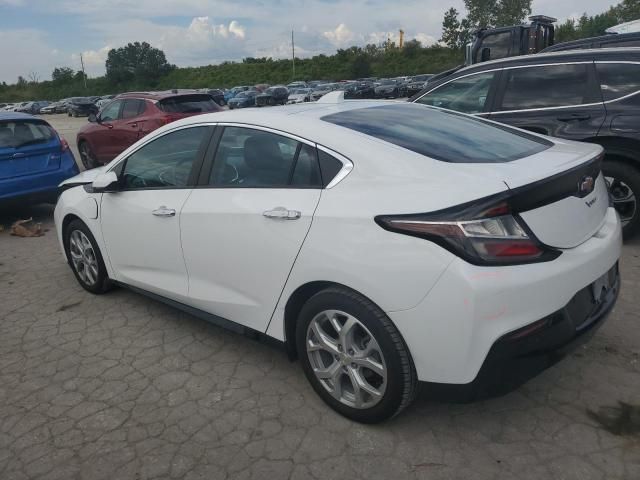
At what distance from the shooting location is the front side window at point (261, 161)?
268 centimetres

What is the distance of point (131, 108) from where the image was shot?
10.5m

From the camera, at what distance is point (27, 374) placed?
3.28 meters

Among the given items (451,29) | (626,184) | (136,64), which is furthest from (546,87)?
(136,64)

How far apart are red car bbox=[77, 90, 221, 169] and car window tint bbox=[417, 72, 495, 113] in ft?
18.0

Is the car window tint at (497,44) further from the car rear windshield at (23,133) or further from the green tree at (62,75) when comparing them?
the green tree at (62,75)

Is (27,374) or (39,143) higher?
(39,143)

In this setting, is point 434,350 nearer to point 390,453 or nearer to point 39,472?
point 390,453

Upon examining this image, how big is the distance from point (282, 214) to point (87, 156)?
1049 centimetres

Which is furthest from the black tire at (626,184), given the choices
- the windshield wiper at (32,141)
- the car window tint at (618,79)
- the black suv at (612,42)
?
the windshield wiper at (32,141)

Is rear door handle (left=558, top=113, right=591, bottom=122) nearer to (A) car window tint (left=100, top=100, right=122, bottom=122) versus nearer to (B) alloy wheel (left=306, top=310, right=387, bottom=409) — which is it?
(B) alloy wheel (left=306, top=310, right=387, bottom=409)

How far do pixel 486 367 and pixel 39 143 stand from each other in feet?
21.7

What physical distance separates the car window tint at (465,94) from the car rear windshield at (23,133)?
4850 mm

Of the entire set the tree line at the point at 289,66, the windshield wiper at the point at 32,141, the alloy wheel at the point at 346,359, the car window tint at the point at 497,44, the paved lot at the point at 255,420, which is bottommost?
the paved lot at the point at 255,420

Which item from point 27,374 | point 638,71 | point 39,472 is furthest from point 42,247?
point 638,71
